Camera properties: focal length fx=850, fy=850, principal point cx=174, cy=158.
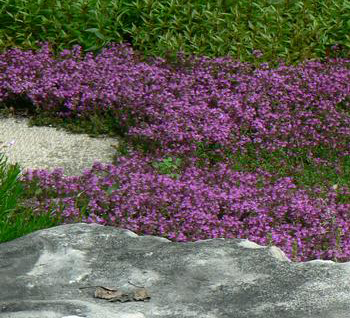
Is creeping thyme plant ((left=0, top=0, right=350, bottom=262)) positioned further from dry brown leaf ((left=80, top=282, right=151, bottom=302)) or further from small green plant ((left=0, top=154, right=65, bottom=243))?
dry brown leaf ((left=80, top=282, right=151, bottom=302))

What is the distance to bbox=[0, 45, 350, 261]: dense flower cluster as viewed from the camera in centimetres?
587

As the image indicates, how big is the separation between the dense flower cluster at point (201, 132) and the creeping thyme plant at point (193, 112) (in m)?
0.01

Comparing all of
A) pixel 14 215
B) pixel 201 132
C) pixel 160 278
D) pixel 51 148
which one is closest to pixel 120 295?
pixel 160 278

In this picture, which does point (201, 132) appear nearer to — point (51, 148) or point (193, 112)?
point (193, 112)

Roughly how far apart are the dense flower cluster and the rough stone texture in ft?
5.00

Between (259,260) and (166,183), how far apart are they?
2.29m

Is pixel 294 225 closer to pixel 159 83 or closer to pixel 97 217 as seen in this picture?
pixel 97 217

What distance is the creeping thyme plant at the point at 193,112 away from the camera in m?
5.90

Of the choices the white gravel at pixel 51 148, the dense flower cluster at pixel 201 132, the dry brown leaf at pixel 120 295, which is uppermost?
the dry brown leaf at pixel 120 295

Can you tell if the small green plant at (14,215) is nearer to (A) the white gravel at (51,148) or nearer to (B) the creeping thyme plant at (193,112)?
(B) the creeping thyme plant at (193,112)

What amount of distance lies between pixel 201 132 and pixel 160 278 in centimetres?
343

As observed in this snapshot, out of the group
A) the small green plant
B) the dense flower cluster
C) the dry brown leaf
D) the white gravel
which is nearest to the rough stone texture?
the dry brown leaf

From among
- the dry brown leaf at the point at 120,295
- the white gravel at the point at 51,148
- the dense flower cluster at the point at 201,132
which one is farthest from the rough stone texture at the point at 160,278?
the white gravel at the point at 51,148

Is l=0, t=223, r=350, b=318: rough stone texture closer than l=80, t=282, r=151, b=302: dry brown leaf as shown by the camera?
Yes
